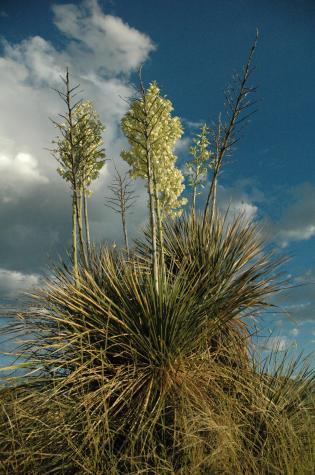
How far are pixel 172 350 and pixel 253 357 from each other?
0.85m

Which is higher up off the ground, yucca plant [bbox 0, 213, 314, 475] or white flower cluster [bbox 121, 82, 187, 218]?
white flower cluster [bbox 121, 82, 187, 218]

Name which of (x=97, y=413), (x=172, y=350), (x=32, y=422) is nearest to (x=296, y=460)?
(x=172, y=350)

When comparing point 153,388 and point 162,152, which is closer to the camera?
point 153,388

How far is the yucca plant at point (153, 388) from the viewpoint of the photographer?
129 inches

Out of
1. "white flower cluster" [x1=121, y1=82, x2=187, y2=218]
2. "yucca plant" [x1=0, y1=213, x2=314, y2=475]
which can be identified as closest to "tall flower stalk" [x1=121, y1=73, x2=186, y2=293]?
"white flower cluster" [x1=121, y1=82, x2=187, y2=218]

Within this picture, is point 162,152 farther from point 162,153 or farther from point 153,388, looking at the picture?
point 153,388

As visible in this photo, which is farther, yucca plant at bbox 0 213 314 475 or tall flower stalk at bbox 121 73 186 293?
tall flower stalk at bbox 121 73 186 293

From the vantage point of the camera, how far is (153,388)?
3.54m

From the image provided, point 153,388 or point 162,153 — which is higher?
point 162,153

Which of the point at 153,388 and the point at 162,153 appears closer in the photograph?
the point at 153,388

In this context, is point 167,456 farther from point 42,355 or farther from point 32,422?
point 42,355

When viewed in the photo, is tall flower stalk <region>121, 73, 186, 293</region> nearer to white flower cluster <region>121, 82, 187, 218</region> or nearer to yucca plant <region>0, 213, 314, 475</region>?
white flower cluster <region>121, 82, 187, 218</region>

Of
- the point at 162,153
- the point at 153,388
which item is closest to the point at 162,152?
Result: the point at 162,153

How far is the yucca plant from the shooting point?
3.28 metres
